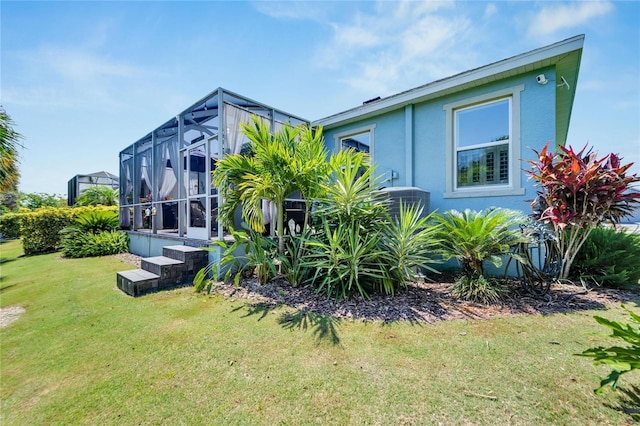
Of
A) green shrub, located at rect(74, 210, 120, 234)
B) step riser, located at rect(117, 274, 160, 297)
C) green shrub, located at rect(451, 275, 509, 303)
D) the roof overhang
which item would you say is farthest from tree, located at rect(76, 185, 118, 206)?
green shrub, located at rect(451, 275, 509, 303)

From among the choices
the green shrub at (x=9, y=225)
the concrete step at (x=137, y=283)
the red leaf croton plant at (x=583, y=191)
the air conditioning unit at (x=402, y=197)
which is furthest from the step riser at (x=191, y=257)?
the green shrub at (x=9, y=225)

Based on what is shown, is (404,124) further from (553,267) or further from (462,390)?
(462,390)

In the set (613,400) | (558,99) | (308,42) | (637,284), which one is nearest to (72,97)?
(308,42)

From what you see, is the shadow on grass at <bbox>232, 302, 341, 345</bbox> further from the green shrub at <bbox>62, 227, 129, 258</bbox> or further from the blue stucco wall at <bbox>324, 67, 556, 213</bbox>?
the green shrub at <bbox>62, 227, 129, 258</bbox>

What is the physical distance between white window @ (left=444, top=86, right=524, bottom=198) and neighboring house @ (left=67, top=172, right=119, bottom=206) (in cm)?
1991

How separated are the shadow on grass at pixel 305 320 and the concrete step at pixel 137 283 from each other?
1.99 metres

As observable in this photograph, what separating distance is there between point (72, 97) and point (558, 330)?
1127 centimetres

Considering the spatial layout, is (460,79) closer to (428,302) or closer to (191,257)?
(428,302)

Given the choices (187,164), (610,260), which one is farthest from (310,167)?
(610,260)

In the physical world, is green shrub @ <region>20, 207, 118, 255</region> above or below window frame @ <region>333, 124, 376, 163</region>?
below

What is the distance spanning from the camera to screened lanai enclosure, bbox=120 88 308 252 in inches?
210

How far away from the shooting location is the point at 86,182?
1593 centimetres

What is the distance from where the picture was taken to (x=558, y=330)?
104 inches

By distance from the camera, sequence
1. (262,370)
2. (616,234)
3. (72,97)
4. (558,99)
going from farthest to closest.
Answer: (72,97) < (558,99) < (616,234) < (262,370)
